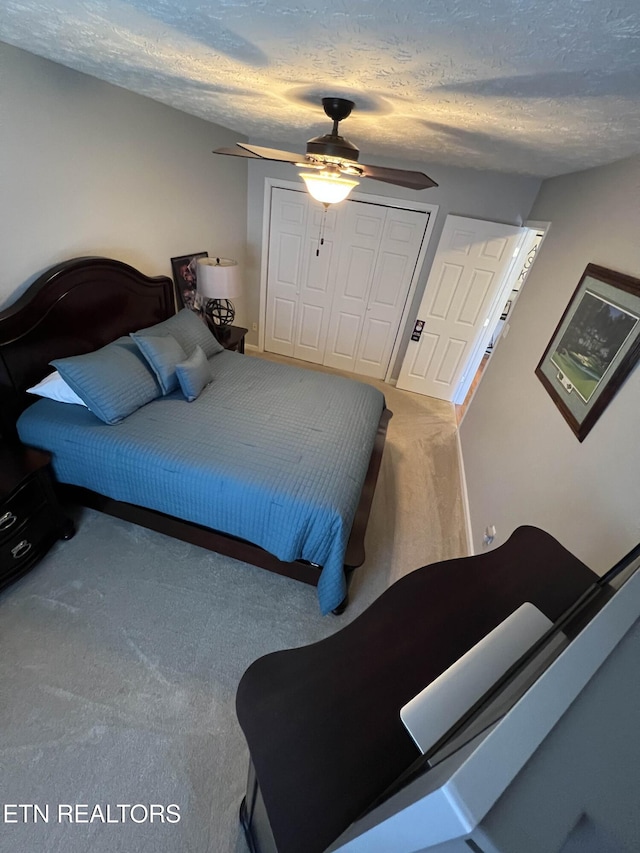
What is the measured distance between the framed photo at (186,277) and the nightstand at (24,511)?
72.0 inches

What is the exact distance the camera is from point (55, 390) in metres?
2.05

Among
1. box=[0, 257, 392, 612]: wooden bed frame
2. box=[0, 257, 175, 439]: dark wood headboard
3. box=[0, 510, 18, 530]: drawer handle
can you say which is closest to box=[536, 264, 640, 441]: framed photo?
box=[0, 257, 392, 612]: wooden bed frame

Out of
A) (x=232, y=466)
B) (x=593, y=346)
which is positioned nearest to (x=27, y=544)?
(x=232, y=466)

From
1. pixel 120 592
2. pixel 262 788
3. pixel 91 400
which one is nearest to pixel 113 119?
pixel 91 400

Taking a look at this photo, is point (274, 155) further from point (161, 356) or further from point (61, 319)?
point (61, 319)

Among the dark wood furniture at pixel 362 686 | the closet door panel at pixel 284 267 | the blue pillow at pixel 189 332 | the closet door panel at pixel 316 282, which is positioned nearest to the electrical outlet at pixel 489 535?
the dark wood furniture at pixel 362 686

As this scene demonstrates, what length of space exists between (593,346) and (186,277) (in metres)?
3.01

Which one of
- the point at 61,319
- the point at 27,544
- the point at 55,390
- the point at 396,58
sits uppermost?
the point at 396,58

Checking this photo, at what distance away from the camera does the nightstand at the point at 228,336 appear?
3.48 metres

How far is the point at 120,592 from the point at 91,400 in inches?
40.7

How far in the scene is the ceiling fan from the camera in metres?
1.50

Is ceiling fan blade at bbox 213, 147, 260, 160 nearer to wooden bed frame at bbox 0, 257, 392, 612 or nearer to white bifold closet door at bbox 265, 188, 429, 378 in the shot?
wooden bed frame at bbox 0, 257, 392, 612

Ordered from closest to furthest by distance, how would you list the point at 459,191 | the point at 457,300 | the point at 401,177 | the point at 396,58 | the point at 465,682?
1. the point at 465,682
2. the point at 396,58
3. the point at 401,177
4. the point at 459,191
5. the point at 457,300

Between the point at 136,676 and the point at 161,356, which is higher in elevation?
the point at 161,356
